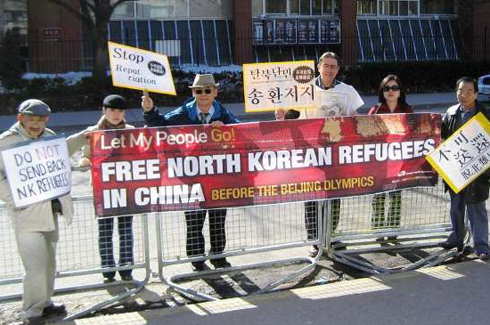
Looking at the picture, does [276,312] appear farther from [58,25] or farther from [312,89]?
[58,25]

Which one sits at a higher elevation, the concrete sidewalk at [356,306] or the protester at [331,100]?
the protester at [331,100]

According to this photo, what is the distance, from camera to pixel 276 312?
434 centimetres

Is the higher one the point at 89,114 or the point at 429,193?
the point at 89,114

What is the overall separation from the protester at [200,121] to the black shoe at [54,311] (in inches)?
48.4

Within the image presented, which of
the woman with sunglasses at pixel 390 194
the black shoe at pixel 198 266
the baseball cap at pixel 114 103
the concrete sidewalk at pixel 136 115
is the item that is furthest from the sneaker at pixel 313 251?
the concrete sidewalk at pixel 136 115

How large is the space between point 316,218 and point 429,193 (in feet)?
5.30

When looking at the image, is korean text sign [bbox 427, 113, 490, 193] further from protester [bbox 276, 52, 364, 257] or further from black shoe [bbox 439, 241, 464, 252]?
protester [bbox 276, 52, 364, 257]

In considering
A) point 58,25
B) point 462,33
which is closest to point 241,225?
point 58,25

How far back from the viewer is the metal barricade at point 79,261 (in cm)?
468

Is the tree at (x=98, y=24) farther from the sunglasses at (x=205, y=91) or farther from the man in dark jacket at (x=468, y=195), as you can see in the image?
the man in dark jacket at (x=468, y=195)

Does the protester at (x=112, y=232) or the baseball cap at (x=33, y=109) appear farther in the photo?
the protester at (x=112, y=232)

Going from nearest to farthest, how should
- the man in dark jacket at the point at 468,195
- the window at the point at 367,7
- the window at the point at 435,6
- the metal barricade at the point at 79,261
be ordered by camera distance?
the metal barricade at the point at 79,261, the man in dark jacket at the point at 468,195, the window at the point at 367,7, the window at the point at 435,6

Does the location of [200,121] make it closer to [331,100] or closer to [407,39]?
[331,100]

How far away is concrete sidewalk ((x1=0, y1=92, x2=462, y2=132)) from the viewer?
682 inches
